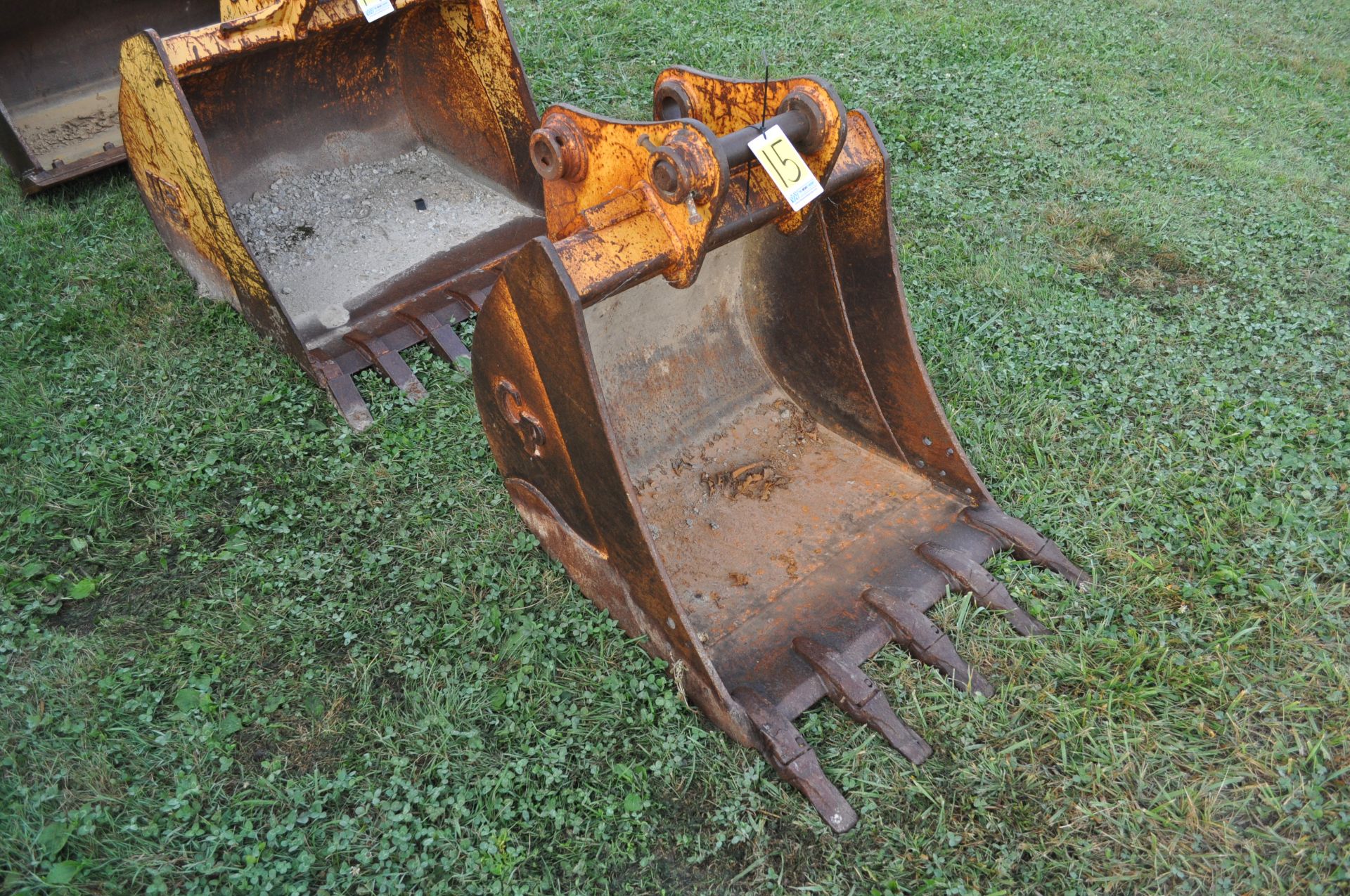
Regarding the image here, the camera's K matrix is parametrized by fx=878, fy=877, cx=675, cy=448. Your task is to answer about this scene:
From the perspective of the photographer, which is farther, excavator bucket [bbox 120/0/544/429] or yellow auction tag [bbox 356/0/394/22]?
yellow auction tag [bbox 356/0/394/22]

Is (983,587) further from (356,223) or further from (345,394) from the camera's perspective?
(356,223)

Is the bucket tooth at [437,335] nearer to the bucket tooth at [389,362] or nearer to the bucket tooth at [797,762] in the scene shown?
the bucket tooth at [389,362]

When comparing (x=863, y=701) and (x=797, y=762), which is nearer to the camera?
(x=797, y=762)

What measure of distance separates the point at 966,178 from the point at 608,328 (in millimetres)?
3018

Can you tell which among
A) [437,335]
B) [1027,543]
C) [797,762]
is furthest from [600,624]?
[437,335]

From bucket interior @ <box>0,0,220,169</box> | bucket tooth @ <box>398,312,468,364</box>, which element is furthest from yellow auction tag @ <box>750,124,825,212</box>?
bucket interior @ <box>0,0,220,169</box>

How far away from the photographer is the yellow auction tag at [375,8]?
351cm

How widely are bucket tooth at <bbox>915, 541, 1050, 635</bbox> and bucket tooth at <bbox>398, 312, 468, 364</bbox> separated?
2050mm

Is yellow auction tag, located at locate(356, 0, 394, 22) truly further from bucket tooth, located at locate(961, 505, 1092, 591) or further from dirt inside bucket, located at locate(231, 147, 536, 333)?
bucket tooth, located at locate(961, 505, 1092, 591)

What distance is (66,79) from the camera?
478 centimetres

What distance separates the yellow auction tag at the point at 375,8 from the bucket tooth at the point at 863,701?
300 centimetres

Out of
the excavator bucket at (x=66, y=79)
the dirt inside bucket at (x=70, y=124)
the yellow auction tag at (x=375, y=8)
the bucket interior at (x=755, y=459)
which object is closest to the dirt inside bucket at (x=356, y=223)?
the yellow auction tag at (x=375, y=8)

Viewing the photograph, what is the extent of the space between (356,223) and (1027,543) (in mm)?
3218

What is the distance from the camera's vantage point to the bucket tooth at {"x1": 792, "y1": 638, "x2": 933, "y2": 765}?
2.35 m
